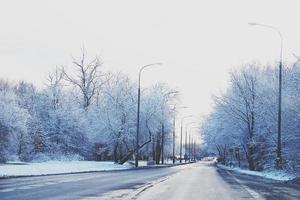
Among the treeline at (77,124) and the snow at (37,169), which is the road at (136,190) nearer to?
the snow at (37,169)

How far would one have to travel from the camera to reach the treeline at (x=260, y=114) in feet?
138

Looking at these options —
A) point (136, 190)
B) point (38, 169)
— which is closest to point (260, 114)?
point (38, 169)

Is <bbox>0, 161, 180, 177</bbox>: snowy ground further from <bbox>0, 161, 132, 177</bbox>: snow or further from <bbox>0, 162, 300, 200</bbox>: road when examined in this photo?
<bbox>0, 162, 300, 200</bbox>: road

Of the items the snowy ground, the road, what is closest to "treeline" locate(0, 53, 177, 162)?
the snowy ground

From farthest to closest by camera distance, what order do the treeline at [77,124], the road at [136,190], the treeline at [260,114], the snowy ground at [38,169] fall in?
the treeline at [77,124] → the treeline at [260,114] → the snowy ground at [38,169] → the road at [136,190]

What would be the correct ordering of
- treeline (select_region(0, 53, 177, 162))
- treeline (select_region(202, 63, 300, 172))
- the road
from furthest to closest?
1. treeline (select_region(0, 53, 177, 162))
2. treeline (select_region(202, 63, 300, 172))
3. the road

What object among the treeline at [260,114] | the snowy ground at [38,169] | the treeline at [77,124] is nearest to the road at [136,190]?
the snowy ground at [38,169]

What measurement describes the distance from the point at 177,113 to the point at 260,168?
39.2 m

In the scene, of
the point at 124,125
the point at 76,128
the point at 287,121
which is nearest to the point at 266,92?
the point at 287,121

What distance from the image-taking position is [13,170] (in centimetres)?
3556

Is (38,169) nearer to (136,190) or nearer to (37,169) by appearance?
(37,169)

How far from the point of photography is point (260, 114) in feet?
163

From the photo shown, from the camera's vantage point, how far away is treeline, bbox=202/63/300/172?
138 feet

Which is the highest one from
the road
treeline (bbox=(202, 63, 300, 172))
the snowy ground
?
treeline (bbox=(202, 63, 300, 172))
